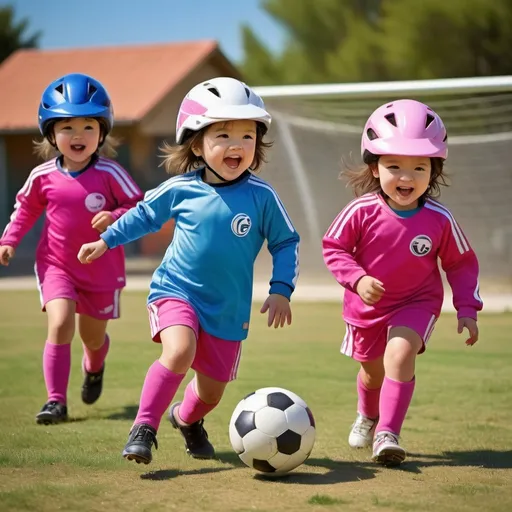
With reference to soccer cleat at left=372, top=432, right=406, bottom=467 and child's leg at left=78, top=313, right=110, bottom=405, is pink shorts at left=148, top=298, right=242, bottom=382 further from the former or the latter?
child's leg at left=78, top=313, right=110, bottom=405

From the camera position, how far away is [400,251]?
5.48 metres

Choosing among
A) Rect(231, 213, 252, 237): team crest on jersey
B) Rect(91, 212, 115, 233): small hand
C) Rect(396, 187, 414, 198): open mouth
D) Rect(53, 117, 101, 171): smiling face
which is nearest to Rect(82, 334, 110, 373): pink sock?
Rect(53, 117, 101, 171): smiling face

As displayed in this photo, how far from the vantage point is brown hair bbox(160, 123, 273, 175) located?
17.9ft

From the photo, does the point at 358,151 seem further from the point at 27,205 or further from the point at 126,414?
the point at 126,414

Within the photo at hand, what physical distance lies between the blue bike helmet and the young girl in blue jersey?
1.41m

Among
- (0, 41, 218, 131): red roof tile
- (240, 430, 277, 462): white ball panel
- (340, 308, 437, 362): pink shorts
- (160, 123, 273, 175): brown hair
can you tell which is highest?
(0, 41, 218, 131): red roof tile

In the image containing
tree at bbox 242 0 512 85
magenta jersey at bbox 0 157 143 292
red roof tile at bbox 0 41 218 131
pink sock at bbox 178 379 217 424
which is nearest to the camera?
pink sock at bbox 178 379 217 424

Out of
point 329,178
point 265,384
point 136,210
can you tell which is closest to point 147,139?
point 329,178

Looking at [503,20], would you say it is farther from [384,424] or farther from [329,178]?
[384,424]

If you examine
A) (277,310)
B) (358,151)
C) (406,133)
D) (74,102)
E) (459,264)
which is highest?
(358,151)

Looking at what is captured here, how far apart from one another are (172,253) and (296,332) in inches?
230

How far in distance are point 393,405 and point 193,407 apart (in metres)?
1.00

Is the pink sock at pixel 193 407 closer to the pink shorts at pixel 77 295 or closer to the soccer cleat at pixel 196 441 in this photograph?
the soccer cleat at pixel 196 441

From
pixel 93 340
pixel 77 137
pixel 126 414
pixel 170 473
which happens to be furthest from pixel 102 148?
pixel 170 473
